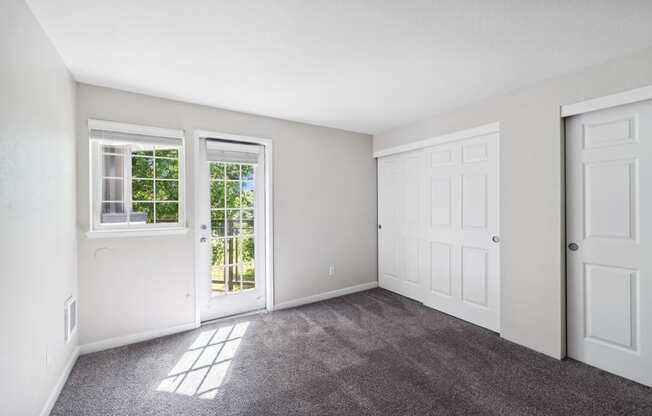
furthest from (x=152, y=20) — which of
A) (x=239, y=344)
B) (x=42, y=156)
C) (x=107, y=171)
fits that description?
(x=239, y=344)

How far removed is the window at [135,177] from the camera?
8.96ft

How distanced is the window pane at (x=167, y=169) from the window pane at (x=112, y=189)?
34 cm

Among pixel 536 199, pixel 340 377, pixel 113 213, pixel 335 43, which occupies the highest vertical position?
pixel 335 43

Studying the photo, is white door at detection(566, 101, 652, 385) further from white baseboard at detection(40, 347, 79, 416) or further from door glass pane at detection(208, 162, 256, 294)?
white baseboard at detection(40, 347, 79, 416)

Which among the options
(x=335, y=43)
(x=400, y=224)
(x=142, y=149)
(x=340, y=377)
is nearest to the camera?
(x=335, y=43)

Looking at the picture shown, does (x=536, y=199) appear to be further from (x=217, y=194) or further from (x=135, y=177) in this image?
(x=135, y=177)

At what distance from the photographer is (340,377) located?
7.45ft

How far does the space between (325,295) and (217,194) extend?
1940 mm

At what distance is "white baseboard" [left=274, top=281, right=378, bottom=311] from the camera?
148 inches

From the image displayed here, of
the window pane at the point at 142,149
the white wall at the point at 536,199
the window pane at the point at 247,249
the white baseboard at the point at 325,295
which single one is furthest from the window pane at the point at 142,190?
the white wall at the point at 536,199

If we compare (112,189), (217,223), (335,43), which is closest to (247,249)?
(217,223)

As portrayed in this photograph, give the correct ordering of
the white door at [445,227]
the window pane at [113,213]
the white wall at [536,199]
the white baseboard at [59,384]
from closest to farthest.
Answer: the white baseboard at [59,384] < the white wall at [536,199] < the window pane at [113,213] < the white door at [445,227]

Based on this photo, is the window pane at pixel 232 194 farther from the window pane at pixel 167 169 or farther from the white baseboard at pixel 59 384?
the white baseboard at pixel 59 384

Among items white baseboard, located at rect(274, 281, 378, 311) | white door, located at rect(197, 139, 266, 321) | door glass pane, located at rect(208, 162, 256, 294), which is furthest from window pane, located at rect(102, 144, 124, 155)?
white baseboard, located at rect(274, 281, 378, 311)
